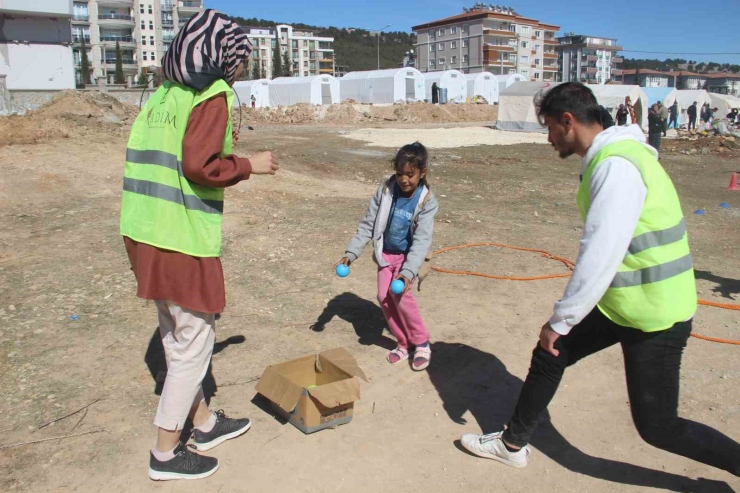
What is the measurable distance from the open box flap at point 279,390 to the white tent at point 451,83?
46.6 meters

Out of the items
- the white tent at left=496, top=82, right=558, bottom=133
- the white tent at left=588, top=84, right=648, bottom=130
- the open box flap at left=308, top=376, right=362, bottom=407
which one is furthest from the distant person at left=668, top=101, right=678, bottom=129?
the open box flap at left=308, top=376, right=362, bottom=407

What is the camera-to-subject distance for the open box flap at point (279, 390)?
3371mm

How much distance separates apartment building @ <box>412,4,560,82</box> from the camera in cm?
10150

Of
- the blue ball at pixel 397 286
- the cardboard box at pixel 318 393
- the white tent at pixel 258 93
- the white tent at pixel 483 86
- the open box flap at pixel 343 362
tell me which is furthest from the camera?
the white tent at pixel 483 86

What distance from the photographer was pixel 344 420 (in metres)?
3.52

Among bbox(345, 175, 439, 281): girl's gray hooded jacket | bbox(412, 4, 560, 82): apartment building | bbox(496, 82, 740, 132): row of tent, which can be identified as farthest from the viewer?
bbox(412, 4, 560, 82): apartment building

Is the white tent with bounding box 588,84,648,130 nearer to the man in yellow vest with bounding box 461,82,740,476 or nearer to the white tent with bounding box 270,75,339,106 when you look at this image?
the white tent with bounding box 270,75,339,106

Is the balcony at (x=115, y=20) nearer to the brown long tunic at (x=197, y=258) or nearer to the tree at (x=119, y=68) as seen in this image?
the tree at (x=119, y=68)

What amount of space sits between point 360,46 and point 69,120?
171m

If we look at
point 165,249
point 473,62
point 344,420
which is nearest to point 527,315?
point 344,420

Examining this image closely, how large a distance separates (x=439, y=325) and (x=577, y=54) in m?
147

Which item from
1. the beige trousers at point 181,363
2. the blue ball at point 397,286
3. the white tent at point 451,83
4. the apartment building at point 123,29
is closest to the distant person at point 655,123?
the blue ball at point 397,286

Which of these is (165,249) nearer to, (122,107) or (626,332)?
(626,332)

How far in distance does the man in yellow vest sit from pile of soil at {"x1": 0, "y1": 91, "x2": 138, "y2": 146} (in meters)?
11.6
